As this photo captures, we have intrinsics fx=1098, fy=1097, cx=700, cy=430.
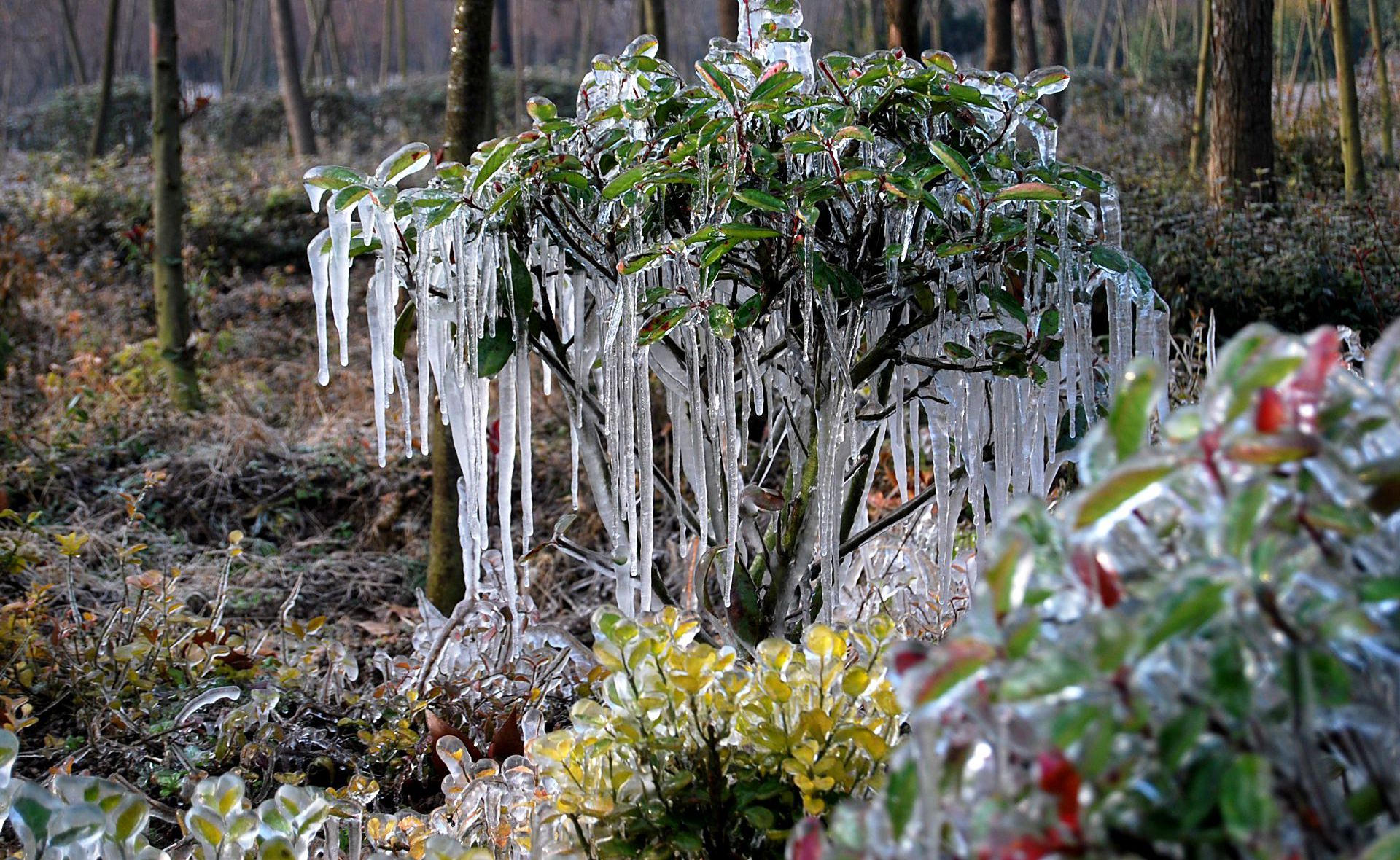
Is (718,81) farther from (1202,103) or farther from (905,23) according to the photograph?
(1202,103)

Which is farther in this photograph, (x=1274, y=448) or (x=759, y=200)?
(x=759, y=200)

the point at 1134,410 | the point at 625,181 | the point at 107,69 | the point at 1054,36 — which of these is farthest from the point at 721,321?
the point at 107,69

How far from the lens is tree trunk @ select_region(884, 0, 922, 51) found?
3.56 meters

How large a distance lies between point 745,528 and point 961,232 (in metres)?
0.71

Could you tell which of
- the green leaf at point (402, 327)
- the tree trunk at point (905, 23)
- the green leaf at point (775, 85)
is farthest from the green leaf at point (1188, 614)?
the tree trunk at point (905, 23)

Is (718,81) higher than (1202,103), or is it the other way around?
(1202,103)

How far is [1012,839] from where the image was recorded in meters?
0.62

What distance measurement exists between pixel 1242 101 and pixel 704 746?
5.08 meters

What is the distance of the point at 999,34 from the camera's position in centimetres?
589

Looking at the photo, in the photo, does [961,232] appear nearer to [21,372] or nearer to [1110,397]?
[1110,397]

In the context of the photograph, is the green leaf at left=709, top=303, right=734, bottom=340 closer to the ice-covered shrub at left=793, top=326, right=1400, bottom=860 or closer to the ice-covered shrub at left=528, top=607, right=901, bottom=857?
the ice-covered shrub at left=528, top=607, right=901, bottom=857

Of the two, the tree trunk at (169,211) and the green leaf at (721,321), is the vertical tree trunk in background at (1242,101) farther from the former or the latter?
the tree trunk at (169,211)

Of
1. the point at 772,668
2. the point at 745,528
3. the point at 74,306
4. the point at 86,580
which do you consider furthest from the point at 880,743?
the point at 74,306

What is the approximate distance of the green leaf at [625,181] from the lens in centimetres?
169
